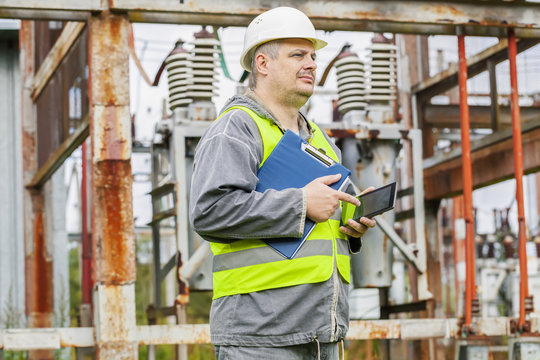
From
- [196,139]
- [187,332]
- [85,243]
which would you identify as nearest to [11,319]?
[85,243]

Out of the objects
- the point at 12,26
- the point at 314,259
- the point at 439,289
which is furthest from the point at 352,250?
the point at 12,26

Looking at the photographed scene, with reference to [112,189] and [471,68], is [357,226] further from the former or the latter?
[471,68]

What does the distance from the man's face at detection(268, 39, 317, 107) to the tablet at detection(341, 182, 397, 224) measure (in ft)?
1.35

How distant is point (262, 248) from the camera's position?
267 cm

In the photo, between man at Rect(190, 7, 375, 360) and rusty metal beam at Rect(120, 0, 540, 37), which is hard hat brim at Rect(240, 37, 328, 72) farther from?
rusty metal beam at Rect(120, 0, 540, 37)

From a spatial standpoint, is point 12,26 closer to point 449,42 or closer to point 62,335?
point 62,335

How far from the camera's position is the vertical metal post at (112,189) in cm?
463

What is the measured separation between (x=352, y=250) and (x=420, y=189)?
367cm

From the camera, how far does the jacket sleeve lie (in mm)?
2578

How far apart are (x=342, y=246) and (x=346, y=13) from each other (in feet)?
8.62

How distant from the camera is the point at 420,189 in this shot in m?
6.61

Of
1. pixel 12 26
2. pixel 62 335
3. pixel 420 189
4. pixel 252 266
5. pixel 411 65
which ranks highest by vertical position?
pixel 12 26

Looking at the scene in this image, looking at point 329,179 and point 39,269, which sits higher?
point 329,179

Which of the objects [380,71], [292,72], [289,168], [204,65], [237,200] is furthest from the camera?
[380,71]
